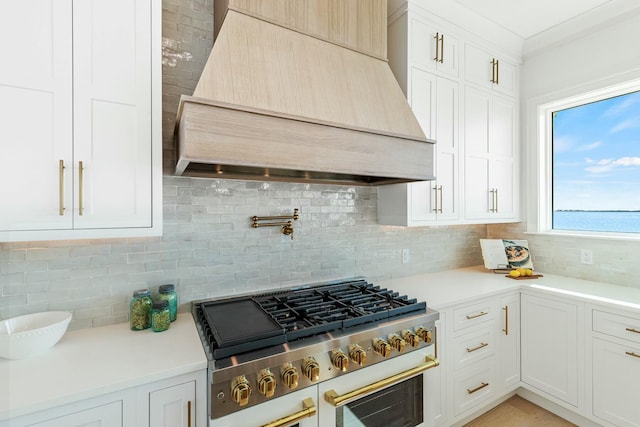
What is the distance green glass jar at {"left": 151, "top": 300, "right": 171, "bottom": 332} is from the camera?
4.70 feet

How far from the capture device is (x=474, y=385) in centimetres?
207

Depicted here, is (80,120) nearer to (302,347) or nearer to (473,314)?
(302,347)

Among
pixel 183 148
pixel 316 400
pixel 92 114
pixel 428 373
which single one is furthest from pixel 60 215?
pixel 428 373

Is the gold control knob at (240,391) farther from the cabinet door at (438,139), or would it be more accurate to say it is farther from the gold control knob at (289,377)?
the cabinet door at (438,139)

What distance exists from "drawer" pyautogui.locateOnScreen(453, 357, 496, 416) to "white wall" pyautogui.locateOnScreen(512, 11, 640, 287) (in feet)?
3.84

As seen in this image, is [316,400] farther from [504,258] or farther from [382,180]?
[504,258]

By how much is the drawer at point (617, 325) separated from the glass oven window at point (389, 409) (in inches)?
49.4

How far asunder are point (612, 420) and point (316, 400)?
197 cm

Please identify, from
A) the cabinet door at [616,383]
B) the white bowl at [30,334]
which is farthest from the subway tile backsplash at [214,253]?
the cabinet door at [616,383]

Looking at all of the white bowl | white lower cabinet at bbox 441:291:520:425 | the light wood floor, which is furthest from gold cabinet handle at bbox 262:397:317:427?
the light wood floor

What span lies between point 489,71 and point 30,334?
11.0 ft

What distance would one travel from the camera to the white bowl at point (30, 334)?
113 cm

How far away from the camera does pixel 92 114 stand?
1.24 metres

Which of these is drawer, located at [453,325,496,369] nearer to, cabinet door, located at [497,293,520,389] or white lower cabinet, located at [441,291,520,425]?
white lower cabinet, located at [441,291,520,425]
